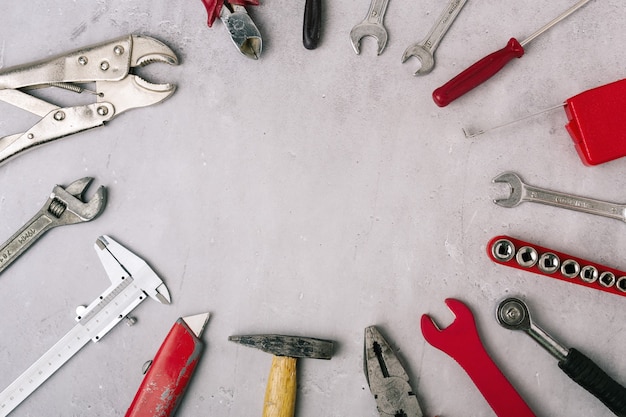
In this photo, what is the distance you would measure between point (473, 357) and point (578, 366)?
0.86 ft

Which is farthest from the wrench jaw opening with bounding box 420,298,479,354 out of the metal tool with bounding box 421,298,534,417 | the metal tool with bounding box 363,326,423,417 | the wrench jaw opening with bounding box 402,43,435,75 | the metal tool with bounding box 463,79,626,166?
the wrench jaw opening with bounding box 402,43,435,75

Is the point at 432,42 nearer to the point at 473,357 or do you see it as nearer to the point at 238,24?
the point at 238,24

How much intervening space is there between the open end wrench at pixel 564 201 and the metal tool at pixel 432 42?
39cm

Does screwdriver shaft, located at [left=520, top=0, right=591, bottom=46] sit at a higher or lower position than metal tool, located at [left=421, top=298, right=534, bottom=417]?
higher

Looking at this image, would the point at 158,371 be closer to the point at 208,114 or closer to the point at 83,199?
the point at 83,199

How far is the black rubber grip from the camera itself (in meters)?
1.43

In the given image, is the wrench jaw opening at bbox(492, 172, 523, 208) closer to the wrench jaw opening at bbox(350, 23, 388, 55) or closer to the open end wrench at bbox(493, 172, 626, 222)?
the open end wrench at bbox(493, 172, 626, 222)

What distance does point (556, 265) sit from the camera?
1.47 metres

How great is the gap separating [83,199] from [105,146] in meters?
0.16

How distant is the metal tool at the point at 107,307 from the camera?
1.54 m

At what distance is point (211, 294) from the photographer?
1.55 metres

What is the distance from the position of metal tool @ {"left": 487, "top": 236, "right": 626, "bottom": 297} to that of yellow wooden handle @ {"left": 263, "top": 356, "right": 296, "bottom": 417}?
62 cm

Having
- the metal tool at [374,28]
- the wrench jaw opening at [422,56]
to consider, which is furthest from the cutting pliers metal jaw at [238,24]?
the wrench jaw opening at [422,56]

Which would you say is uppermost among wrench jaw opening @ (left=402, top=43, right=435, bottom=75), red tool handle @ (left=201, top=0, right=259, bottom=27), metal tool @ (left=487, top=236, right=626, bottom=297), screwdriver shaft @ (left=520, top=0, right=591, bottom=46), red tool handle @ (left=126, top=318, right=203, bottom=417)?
screwdriver shaft @ (left=520, top=0, right=591, bottom=46)
